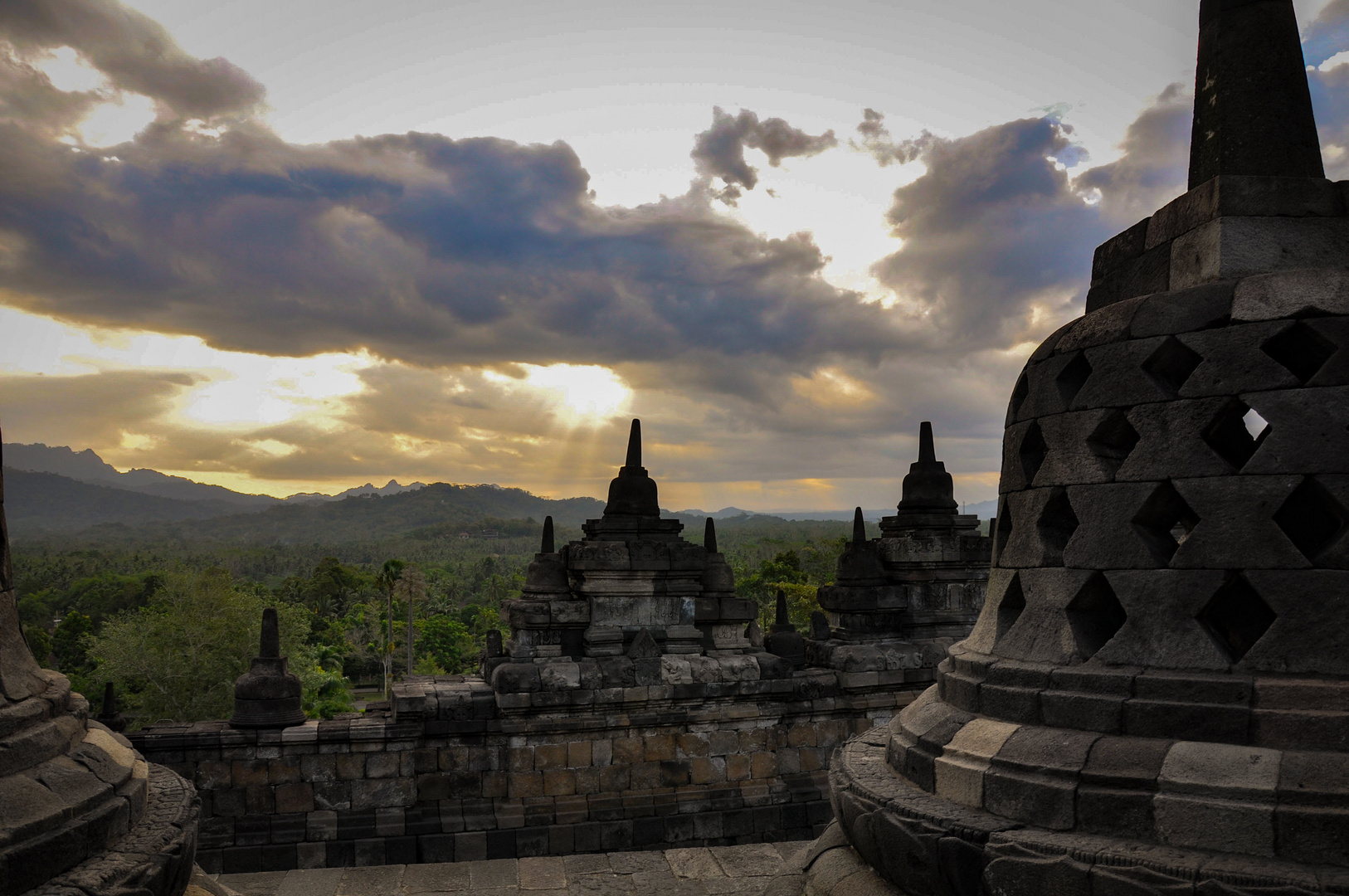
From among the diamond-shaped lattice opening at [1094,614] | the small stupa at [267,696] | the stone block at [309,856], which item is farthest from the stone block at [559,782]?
the diamond-shaped lattice opening at [1094,614]

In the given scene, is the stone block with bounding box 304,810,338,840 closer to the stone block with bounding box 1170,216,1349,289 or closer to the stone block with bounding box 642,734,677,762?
the stone block with bounding box 642,734,677,762

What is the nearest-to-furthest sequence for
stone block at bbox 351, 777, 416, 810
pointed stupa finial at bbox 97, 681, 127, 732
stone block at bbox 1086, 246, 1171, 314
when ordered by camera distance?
stone block at bbox 1086, 246, 1171, 314 < stone block at bbox 351, 777, 416, 810 < pointed stupa finial at bbox 97, 681, 127, 732

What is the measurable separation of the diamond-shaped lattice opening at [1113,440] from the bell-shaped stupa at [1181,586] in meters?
0.01

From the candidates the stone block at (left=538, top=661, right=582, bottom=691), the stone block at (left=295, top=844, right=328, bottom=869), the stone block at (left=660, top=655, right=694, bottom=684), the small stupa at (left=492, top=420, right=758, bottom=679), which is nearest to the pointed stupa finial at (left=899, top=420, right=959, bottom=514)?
the small stupa at (left=492, top=420, right=758, bottom=679)

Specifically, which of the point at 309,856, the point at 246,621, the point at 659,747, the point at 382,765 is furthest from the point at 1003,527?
the point at 246,621

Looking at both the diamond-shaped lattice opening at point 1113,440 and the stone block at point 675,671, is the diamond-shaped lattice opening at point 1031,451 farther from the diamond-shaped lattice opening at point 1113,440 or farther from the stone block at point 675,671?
the stone block at point 675,671

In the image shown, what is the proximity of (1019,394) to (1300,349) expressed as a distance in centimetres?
113

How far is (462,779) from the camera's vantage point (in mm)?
7863

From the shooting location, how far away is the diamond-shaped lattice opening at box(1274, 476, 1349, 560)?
10.3 ft

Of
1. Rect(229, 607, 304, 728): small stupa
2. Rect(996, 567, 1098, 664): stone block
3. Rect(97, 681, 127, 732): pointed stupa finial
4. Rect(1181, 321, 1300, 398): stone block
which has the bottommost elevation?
Rect(97, 681, 127, 732): pointed stupa finial

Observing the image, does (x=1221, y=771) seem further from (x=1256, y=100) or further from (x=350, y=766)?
(x=350, y=766)

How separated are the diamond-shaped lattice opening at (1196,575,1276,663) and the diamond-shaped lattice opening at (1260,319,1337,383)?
31.2 inches

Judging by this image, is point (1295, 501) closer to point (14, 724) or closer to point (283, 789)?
point (14, 724)

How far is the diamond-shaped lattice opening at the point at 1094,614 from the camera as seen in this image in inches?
135
